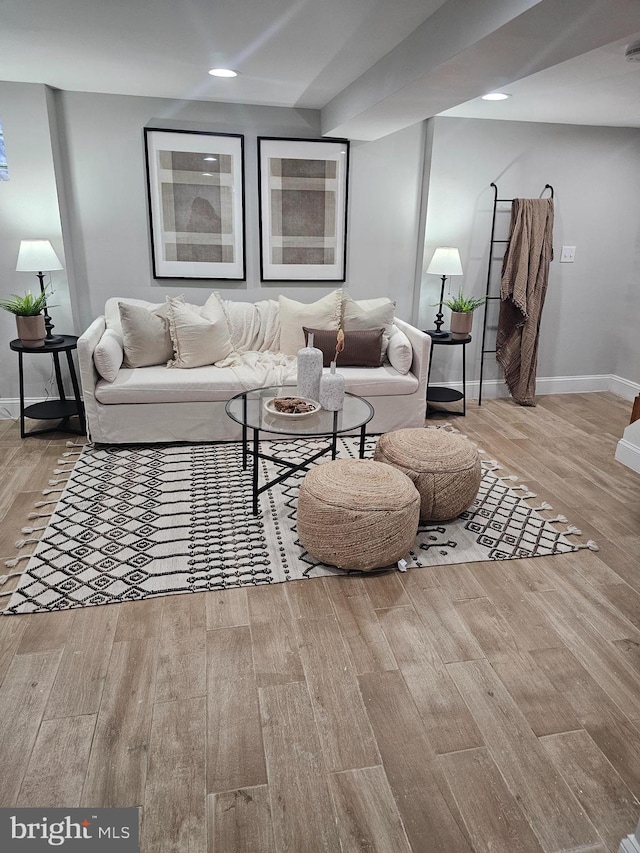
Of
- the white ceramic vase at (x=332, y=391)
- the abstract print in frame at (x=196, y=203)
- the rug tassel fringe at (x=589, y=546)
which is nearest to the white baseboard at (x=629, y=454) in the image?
the rug tassel fringe at (x=589, y=546)

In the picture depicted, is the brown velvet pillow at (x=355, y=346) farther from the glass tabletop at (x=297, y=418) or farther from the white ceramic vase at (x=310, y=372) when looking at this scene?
the white ceramic vase at (x=310, y=372)

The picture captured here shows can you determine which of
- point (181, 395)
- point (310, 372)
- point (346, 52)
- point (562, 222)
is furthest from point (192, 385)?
point (562, 222)

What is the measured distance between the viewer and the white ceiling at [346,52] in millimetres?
2035

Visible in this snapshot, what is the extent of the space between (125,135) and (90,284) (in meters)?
1.07

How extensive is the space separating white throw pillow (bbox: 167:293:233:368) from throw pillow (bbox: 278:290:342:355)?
1.56 ft

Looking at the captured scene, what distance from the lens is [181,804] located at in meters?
1.58

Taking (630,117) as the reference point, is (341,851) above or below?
below

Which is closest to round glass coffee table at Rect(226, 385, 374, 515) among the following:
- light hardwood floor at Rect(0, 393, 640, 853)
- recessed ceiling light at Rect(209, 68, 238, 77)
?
light hardwood floor at Rect(0, 393, 640, 853)

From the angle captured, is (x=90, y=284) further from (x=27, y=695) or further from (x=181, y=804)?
(x=181, y=804)

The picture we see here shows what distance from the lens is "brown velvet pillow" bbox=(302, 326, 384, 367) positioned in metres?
4.21

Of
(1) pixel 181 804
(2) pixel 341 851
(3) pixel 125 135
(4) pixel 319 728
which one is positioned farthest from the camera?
(3) pixel 125 135

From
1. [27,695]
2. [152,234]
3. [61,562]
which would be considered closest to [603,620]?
[27,695]

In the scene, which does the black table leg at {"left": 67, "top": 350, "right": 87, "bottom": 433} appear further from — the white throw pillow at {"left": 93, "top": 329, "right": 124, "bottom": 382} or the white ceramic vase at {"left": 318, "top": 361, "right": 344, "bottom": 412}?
the white ceramic vase at {"left": 318, "top": 361, "right": 344, "bottom": 412}

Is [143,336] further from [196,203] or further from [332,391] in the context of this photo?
[332,391]
